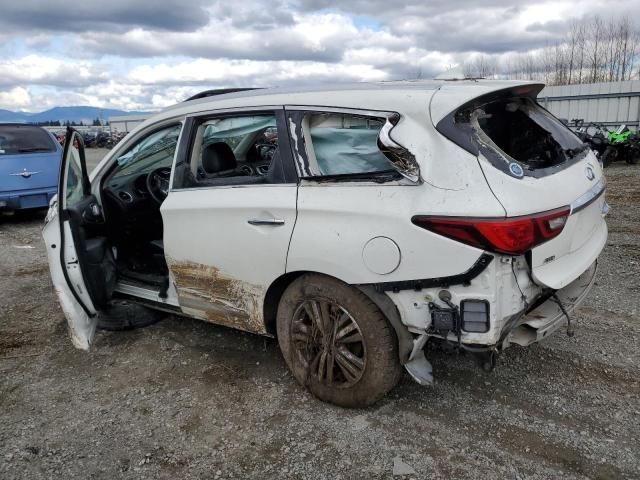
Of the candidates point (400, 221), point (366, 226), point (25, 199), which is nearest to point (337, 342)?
point (366, 226)

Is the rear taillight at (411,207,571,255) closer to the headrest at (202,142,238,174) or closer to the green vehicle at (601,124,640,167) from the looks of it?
the headrest at (202,142,238,174)

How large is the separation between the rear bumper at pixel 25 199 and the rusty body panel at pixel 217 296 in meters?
6.50

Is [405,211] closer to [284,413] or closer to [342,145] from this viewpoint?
[342,145]

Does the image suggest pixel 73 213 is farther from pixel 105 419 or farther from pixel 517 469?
pixel 517 469

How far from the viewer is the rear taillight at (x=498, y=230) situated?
245 cm

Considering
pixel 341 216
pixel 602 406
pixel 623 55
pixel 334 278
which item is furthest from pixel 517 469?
pixel 623 55

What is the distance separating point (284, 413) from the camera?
3186 millimetres

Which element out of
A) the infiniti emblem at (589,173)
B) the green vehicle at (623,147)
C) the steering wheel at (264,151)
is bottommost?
the green vehicle at (623,147)

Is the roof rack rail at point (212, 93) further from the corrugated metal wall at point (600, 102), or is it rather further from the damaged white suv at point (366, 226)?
the corrugated metal wall at point (600, 102)

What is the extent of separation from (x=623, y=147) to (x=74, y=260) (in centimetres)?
1406

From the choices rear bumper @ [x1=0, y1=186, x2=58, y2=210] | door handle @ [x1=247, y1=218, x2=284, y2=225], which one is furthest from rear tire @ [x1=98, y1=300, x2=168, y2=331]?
rear bumper @ [x1=0, y1=186, x2=58, y2=210]

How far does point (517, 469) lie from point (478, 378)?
2.89 feet

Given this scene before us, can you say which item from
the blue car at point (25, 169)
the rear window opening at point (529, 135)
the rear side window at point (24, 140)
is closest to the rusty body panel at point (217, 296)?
the rear window opening at point (529, 135)

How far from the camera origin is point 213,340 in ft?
13.8
